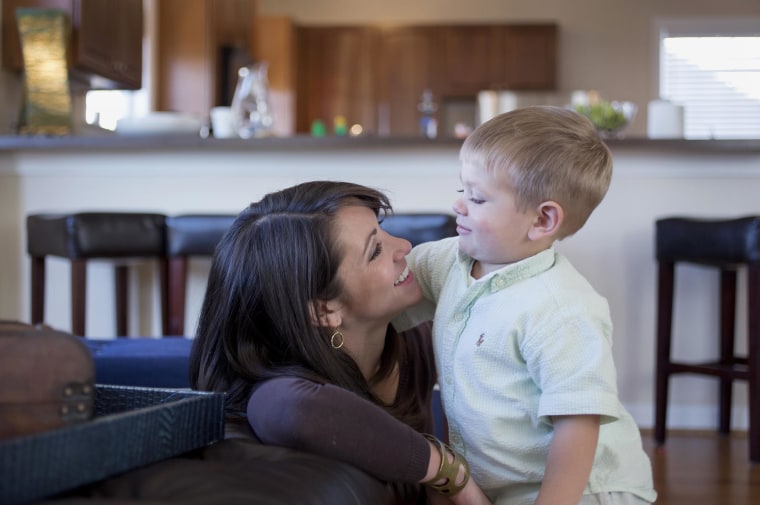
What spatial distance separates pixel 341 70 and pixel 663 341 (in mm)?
5777

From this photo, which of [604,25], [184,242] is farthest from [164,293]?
[604,25]

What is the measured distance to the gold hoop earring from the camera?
1228mm

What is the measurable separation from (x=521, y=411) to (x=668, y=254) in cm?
202

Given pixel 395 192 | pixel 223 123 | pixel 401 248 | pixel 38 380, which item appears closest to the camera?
pixel 38 380

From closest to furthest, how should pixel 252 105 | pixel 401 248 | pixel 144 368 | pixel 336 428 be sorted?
1. pixel 336 428
2. pixel 401 248
3. pixel 144 368
4. pixel 252 105

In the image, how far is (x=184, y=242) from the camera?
2980 millimetres

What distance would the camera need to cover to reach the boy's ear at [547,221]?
3.97ft

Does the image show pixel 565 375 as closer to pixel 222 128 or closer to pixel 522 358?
pixel 522 358

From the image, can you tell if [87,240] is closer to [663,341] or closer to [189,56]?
[663,341]

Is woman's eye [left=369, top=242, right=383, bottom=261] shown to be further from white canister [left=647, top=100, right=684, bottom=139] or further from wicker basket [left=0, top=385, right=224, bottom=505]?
white canister [left=647, top=100, right=684, bottom=139]

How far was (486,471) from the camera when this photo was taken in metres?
1.21

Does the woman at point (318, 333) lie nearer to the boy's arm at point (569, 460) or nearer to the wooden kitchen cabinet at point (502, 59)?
the boy's arm at point (569, 460)

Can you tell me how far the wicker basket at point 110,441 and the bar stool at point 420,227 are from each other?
1.80 metres

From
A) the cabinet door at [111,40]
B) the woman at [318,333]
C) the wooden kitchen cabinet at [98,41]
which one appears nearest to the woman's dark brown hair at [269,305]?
the woman at [318,333]
